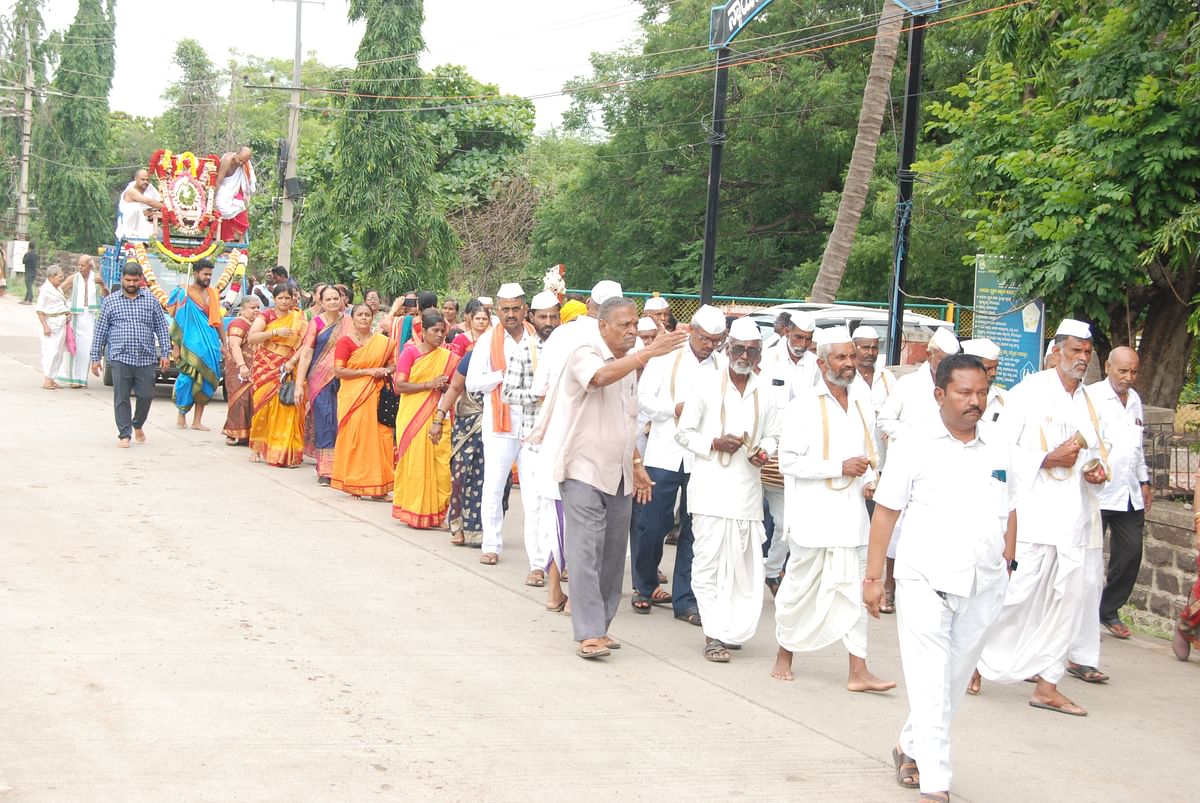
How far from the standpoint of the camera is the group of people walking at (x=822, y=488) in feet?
18.0

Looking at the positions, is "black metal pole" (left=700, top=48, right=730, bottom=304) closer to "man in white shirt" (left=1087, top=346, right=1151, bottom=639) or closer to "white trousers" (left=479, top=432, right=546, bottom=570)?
"white trousers" (left=479, top=432, right=546, bottom=570)

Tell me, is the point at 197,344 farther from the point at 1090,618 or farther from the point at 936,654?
the point at 936,654

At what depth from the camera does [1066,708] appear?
7094 mm

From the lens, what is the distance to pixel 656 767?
5605 mm

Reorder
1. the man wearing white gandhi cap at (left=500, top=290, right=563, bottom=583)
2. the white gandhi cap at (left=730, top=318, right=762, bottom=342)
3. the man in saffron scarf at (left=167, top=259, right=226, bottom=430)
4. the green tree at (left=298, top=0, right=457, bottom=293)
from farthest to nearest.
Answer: the green tree at (left=298, top=0, right=457, bottom=293) < the man in saffron scarf at (left=167, top=259, right=226, bottom=430) < the man wearing white gandhi cap at (left=500, top=290, right=563, bottom=583) < the white gandhi cap at (left=730, top=318, right=762, bottom=342)

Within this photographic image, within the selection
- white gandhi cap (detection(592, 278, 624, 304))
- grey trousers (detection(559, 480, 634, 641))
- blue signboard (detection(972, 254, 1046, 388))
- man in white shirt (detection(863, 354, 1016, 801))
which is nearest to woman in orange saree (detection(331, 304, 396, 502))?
white gandhi cap (detection(592, 278, 624, 304))

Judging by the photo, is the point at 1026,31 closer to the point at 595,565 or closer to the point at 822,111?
the point at 595,565

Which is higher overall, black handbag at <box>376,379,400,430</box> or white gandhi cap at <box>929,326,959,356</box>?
white gandhi cap at <box>929,326,959,356</box>

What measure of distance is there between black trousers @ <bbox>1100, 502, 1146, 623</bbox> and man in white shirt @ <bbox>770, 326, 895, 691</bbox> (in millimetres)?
2332

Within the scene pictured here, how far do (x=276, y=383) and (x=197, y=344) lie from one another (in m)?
2.53

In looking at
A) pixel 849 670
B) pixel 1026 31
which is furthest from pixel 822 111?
pixel 849 670

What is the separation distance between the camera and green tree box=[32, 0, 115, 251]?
190 ft

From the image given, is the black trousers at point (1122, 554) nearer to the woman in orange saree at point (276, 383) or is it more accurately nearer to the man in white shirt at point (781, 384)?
the man in white shirt at point (781, 384)

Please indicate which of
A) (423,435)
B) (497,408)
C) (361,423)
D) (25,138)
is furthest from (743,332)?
(25,138)
